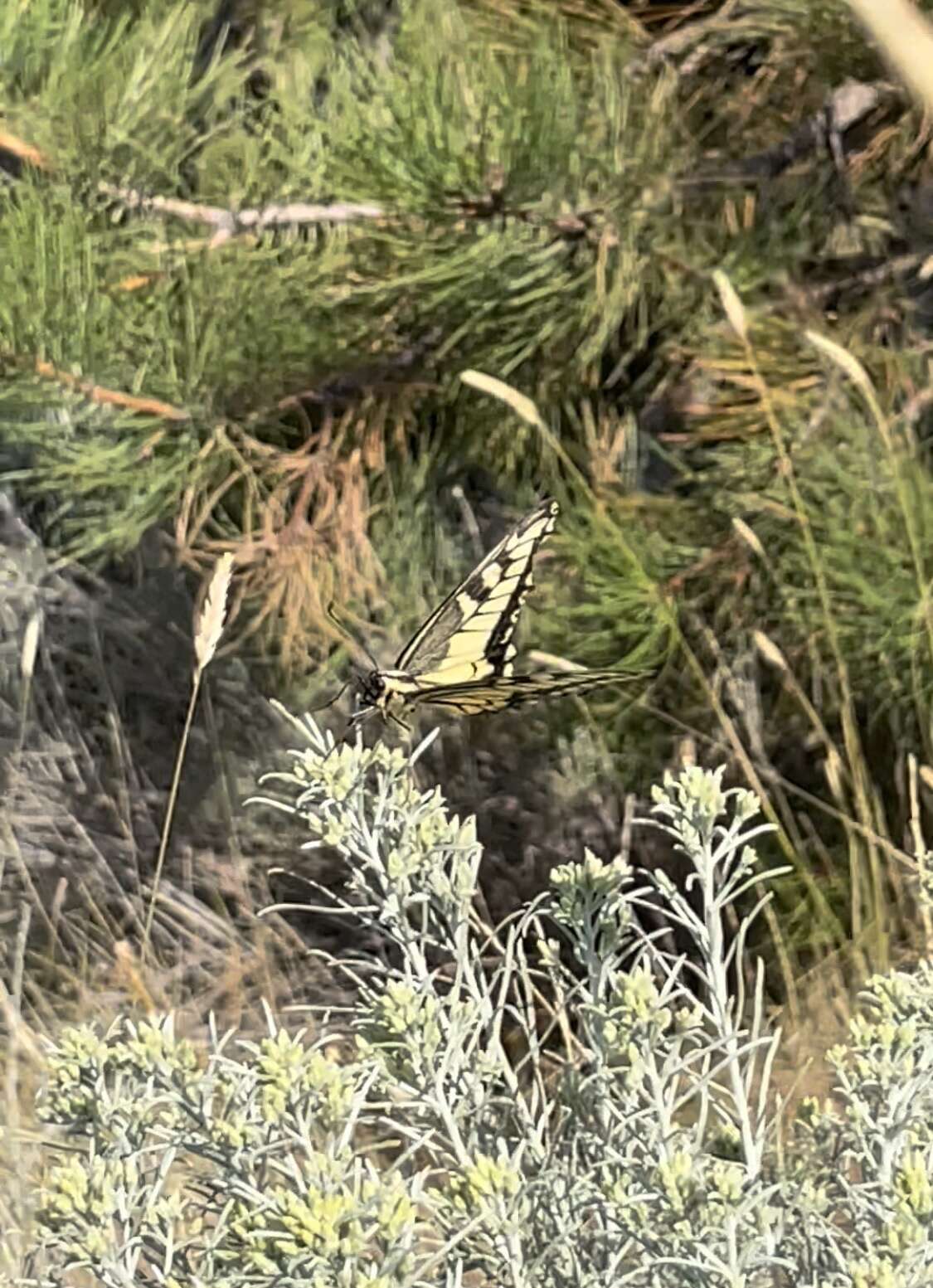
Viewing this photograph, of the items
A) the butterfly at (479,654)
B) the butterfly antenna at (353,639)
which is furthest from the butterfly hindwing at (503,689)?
the butterfly antenna at (353,639)

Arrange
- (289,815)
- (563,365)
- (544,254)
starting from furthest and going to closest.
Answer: (289,815), (563,365), (544,254)

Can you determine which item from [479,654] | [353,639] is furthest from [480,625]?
[353,639]

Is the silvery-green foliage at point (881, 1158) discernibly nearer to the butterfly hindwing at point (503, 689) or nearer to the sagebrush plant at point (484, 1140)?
the sagebrush plant at point (484, 1140)

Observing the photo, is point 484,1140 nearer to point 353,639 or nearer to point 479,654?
point 479,654

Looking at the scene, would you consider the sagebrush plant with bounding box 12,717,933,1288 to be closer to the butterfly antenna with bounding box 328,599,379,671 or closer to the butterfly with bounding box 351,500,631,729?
the butterfly with bounding box 351,500,631,729

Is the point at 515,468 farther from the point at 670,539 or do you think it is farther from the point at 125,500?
the point at 125,500

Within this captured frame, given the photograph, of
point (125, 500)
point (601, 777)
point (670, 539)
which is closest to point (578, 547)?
point (670, 539)
